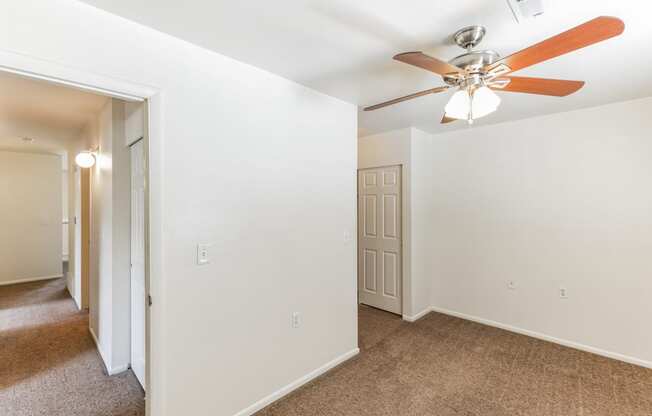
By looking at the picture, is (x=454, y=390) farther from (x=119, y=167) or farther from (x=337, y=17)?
(x=119, y=167)

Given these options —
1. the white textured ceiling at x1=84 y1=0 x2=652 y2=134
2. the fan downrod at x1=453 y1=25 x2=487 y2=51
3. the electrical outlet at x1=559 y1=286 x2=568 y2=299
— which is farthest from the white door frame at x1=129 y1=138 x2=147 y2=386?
the electrical outlet at x1=559 y1=286 x2=568 y2=299

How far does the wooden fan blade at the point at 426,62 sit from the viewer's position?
128cm

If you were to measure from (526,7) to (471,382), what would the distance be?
2.54m

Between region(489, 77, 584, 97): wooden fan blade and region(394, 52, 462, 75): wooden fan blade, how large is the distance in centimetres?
32

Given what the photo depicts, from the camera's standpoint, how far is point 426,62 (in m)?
1.37

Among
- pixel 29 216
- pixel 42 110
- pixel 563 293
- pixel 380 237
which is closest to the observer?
pixel 42 110

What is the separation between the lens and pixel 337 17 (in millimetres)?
1477

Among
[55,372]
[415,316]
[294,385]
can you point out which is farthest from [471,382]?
[55,372]

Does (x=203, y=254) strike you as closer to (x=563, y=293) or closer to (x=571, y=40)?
(x=571, y=40)

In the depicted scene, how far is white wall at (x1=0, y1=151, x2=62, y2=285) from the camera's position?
507 cm

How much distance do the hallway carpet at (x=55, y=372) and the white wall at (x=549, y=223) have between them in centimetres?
324

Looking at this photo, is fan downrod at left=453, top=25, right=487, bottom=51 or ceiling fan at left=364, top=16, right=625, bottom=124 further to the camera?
fan downrod at left=453, top=25, right=487, bottom=51

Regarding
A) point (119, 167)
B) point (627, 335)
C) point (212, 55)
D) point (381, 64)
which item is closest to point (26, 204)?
point (119, 167)

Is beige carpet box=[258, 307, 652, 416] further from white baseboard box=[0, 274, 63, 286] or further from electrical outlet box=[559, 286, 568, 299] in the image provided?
white baseboard box=[0, 274, 63, 286]
